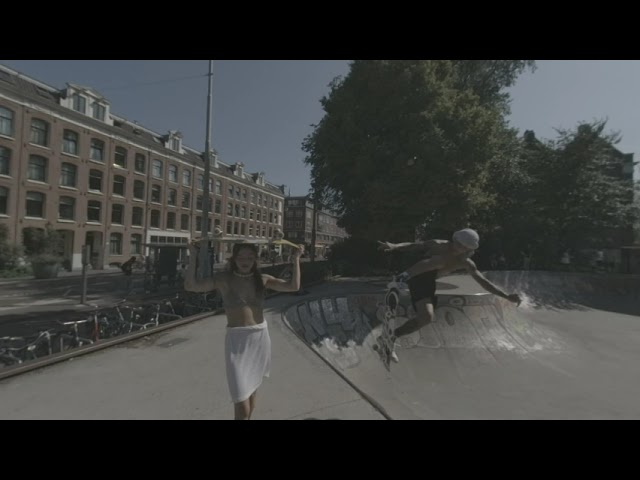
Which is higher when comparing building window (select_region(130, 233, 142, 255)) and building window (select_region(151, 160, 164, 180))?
building window (select_region(151, 160, 164, 180))

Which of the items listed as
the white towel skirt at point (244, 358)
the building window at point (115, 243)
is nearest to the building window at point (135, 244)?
the building window at point (115, 243)

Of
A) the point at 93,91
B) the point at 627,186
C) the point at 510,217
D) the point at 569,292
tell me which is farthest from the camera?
the point at 93,91

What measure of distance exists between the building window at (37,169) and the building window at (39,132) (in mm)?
1302

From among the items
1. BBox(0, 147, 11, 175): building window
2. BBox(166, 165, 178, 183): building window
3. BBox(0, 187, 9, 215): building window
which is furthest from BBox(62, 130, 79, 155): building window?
BBox(166, 165, 178, 183): building window

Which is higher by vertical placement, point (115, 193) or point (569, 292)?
point (115, 193)

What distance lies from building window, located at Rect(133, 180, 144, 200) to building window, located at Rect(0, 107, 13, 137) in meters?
11.5

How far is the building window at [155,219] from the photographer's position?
128ft

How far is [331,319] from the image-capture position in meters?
10.2

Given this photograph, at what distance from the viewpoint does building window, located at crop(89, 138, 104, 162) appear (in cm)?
3225

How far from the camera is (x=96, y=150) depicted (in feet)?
107

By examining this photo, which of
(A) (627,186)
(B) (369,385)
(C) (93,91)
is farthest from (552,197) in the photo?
(C) (93,91)

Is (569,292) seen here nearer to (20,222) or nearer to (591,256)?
(591,256)

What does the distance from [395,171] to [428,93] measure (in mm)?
4498

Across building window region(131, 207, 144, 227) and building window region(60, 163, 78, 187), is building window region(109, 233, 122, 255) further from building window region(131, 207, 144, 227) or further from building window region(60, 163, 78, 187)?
building window region(60, 163, 78, 187)
